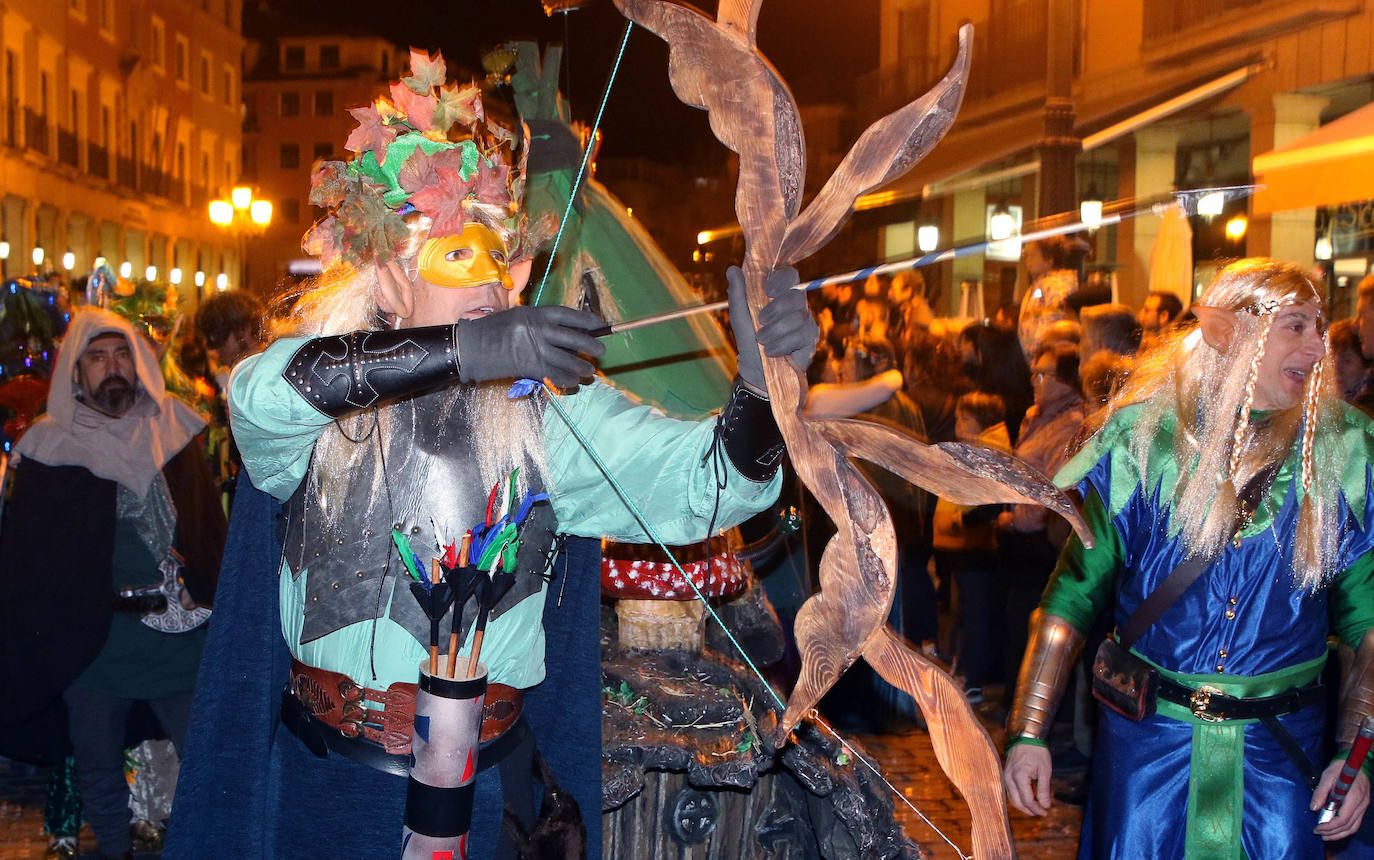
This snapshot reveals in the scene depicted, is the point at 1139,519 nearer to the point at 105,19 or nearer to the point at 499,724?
the point at 499,724

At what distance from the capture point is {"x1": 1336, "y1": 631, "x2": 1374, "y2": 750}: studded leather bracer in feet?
8.32

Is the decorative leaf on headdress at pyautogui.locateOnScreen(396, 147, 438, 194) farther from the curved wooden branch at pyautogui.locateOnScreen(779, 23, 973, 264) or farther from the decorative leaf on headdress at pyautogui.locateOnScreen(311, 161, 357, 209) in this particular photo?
the curved wooden branch at pyautogui.locateOnScreen(779, 23, 973, 264)

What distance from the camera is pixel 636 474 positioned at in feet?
7.64

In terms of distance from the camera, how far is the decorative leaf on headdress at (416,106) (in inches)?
93.7

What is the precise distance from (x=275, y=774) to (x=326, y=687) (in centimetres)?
31

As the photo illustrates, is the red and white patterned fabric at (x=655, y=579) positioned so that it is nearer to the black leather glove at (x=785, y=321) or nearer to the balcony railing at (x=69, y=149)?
the black leather glove at (x=785, y=321)

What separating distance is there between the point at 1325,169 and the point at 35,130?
78.2ft

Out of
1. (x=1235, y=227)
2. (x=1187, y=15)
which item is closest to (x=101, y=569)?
(x=1235, y=227)

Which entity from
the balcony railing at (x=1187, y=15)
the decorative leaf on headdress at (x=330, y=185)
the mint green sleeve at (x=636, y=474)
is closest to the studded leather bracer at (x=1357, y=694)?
the mint green sleeve at (x=636, y=474)

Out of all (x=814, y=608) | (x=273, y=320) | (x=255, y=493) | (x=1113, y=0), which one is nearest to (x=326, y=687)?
(x=255, y=493)

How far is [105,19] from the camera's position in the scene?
87.0 ft

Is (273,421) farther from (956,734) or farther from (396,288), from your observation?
(956,734)

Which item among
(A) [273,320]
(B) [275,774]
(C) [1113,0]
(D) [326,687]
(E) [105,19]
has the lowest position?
(B) [275,774]

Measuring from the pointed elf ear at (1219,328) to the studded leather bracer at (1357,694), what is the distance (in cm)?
67
